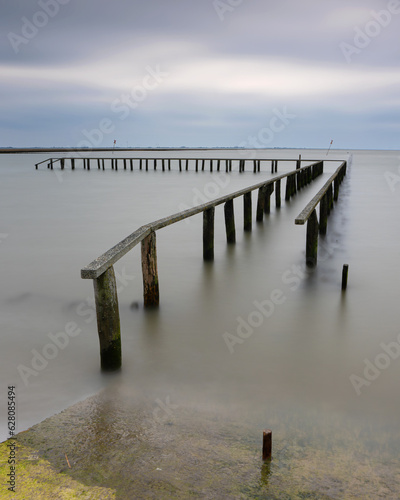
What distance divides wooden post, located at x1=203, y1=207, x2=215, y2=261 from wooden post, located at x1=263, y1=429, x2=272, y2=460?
491cm

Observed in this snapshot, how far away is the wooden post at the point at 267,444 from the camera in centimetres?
226

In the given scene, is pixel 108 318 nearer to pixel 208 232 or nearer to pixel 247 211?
pixel 208 232

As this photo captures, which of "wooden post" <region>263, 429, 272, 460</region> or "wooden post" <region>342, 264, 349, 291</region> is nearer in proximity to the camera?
"wooden post" <region>263, 429, 272, 460</region>

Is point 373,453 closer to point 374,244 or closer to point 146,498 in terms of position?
point 146,498

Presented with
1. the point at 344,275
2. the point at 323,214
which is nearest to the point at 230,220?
the point at 323,214

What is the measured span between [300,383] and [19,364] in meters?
2.21

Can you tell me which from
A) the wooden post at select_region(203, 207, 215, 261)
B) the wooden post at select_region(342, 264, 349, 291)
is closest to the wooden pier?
the wooden post at select_region(203, 207, 215, 261)

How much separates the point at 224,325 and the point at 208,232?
2.78m

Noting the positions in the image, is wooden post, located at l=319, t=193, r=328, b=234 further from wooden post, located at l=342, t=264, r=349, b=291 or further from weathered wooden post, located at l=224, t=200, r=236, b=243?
wooden post, located at l=342, t=264, r=349, b=291

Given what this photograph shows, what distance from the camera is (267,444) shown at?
7.44 feet

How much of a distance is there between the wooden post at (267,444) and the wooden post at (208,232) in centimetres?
491

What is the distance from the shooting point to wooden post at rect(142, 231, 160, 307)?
→ 189 inches

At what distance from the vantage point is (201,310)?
16.4ft

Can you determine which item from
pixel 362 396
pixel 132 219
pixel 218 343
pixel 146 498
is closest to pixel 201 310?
pixel 218 343
